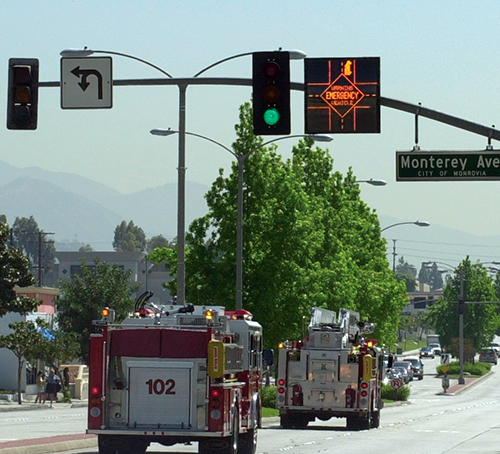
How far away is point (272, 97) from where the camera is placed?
69.6 feet

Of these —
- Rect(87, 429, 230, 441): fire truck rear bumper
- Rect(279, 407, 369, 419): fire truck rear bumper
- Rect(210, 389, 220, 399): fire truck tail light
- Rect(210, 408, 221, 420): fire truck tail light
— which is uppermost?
Rect(210, 389, 220, 399): fire truck tail light

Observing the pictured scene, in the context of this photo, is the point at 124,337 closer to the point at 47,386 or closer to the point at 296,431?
the point at 296,431

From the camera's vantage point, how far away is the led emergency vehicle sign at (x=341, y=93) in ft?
70.4

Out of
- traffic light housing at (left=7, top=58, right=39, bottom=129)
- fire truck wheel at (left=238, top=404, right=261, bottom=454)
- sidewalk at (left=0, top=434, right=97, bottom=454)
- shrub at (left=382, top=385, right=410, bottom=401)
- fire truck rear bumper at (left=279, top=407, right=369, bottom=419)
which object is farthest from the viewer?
shrub at (left=382, top=385, right=410, bottom=401)

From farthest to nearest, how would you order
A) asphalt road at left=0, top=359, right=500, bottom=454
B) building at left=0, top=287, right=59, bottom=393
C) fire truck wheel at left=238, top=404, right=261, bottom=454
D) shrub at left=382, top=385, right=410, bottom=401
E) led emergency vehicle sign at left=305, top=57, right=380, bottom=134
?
shrub at left=382, top=385, right=410, bottom=401
building at left=0, top=287, right=59, bottom=393
asphalt road at left=0, top=359, right=500, bottom=454
fire truck wheel at left=238, top=404, right=261, bottom=454
led emergency vehicle sign at left=305, top=57, right=380, bottom=134

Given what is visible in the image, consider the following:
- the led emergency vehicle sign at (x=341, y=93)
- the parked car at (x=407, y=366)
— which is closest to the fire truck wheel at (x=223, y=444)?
the led emergency vehicle sign at (x=341, y=93)

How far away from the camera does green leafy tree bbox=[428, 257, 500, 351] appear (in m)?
124

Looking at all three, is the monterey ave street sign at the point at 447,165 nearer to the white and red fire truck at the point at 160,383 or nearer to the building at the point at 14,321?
the white and red fire truck at the point at 160,383

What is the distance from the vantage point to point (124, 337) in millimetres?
22375

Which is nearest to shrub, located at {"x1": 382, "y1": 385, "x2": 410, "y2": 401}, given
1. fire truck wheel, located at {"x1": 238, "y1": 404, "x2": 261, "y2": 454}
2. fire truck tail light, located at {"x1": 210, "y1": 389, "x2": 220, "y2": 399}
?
fire truck wheel, located at {"x1": 238, "y1": 404, "x2": 261, "y2": 454}

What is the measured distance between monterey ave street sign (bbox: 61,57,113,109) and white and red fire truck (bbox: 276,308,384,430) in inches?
619

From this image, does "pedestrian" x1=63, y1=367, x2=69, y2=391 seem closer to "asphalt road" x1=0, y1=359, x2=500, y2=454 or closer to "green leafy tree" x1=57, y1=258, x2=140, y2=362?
"green leafy tree" x1=57, y1=258, x2=140, y2=362

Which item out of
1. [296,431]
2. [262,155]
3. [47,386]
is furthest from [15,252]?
[296,431]

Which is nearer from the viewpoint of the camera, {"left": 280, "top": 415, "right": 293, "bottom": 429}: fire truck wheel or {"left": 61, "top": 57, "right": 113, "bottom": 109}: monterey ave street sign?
{"left": 61, "top": 57, "right": 113, "bottom": 109}: monterey ave street sign
